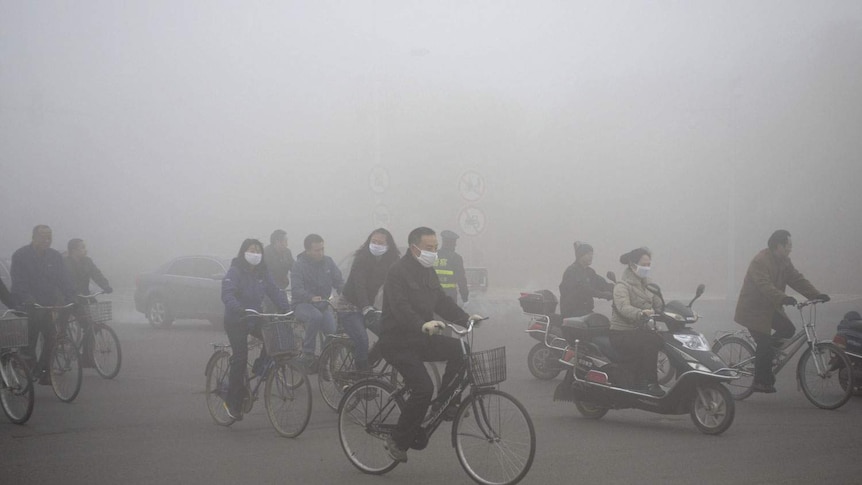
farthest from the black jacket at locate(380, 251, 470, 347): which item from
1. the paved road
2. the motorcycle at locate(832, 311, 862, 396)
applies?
the motorcycle at locate(832, 311, 862, 396)

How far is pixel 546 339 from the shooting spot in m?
10.1

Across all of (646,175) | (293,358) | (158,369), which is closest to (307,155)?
(646,175)

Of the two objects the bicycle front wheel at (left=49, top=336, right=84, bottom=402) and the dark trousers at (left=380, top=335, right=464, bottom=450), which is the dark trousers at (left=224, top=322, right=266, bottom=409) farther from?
the bicycle front wheel at (left=49, top=336, right=84, bottom=402)

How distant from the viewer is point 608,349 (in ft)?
24.5

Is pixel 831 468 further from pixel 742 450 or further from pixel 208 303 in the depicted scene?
pixel 208 303

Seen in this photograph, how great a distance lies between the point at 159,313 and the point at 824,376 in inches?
538

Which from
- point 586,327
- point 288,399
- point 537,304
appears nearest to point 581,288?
point 537,304

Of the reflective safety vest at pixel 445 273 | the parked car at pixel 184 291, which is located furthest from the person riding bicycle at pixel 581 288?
the parked car at pixel 184 291

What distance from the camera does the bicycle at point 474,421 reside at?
4.98 metres

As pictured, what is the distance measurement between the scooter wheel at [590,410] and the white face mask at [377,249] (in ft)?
8.14

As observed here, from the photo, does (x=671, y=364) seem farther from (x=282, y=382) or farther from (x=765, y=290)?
(x=282, y=382)

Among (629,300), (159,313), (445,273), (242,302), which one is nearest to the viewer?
(242,302)

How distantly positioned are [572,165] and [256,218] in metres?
15.4

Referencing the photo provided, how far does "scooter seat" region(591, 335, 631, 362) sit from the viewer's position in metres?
7.39
